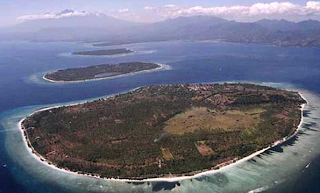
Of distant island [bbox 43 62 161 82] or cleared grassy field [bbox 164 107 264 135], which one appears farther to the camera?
distant island [bbox 43 62 161 82]

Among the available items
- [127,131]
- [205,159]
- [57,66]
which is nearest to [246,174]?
[205,159]

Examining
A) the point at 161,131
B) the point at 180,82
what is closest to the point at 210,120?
the point at 161,131

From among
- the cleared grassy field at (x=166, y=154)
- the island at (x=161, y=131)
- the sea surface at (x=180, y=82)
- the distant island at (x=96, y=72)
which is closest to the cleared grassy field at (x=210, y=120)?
the island at (x=161, y=131)

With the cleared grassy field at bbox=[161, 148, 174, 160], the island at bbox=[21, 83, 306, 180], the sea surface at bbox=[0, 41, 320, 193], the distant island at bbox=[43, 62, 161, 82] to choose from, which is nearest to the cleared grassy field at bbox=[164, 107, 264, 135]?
the island at bbox=[21, 83, 306, 180]

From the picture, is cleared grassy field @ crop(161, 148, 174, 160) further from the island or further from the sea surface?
the sea surface

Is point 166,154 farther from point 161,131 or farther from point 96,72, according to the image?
point 96,72

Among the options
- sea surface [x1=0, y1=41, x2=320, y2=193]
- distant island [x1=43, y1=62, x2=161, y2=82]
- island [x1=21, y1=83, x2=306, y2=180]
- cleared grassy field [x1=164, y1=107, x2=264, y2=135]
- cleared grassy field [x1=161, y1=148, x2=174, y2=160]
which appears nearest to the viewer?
sea surface [x1=0, y1=41, x2=320, y2=193]
